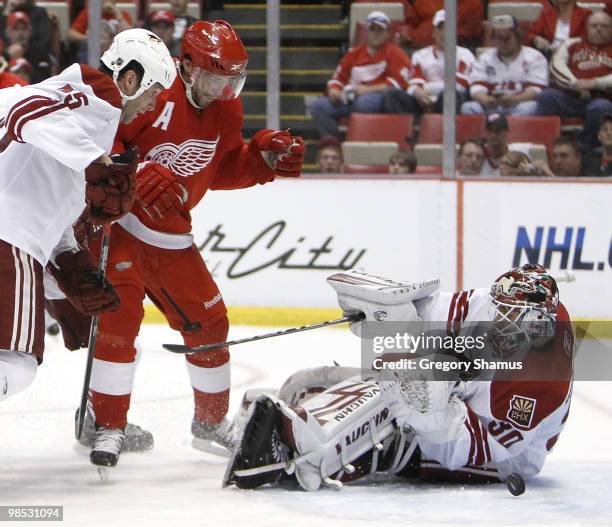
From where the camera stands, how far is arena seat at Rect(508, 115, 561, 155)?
5.91 metres

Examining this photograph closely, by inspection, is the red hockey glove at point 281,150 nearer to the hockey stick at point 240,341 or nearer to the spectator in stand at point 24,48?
the hockey stick at point 240,341

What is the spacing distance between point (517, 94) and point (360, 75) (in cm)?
70

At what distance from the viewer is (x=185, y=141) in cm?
370

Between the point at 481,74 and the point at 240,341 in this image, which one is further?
the point at 481,74

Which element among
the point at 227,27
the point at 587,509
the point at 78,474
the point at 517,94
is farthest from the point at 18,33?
the point at 587,509

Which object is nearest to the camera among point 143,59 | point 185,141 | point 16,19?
point 143,59

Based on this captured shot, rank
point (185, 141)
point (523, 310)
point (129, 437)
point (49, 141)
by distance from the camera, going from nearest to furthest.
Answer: point (49, 141)
point (523, 310)
point (185, 141)
point (129, 437)

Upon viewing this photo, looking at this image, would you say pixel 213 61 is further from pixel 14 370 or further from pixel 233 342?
pixel 14 370

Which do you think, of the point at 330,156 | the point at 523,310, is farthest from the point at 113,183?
the point at 330,156

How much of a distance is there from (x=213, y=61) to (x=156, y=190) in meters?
0.39

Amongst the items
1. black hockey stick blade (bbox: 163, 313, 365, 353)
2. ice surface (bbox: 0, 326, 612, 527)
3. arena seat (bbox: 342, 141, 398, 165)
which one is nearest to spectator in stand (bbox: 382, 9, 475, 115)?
arena seat (bbox: 342, 141, 398, 165)

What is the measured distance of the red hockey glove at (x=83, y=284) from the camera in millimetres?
3338

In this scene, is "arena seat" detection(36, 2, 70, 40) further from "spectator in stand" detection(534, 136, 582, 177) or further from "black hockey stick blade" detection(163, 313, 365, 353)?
"black hockey stick blade" detection(163, 313, 365, 353)

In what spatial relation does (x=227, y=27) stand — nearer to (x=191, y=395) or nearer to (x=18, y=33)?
(x=191, y=395)
